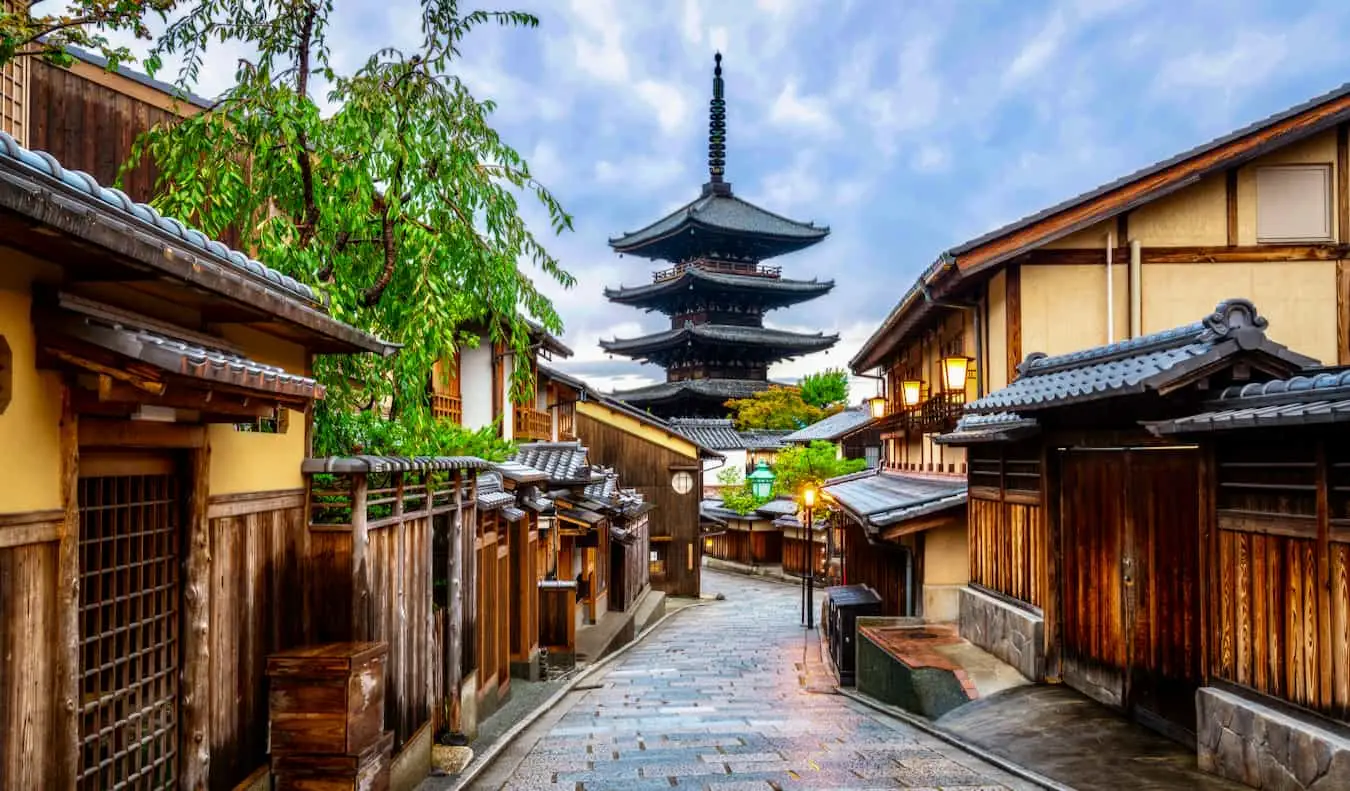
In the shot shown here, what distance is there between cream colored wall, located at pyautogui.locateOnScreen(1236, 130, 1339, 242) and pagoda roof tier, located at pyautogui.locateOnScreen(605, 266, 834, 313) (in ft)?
125

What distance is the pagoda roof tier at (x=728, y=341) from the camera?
52.0 m

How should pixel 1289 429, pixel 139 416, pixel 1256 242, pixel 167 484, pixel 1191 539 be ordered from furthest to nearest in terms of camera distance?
pixel 1256 242
pixel 1191 539
pixel 1289 429
pixel 167 484
pixel 139 416

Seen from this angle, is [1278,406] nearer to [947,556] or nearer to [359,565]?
[359,565]

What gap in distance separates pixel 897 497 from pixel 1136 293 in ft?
18.2

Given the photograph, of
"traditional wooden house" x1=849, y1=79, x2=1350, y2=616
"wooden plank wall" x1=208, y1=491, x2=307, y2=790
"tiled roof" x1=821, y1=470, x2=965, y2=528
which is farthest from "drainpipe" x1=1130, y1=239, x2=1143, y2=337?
"wooden plank wall" x1=208, y1=491, x2=307, y2=790

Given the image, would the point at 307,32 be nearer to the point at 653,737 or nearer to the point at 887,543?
the point at 653,737

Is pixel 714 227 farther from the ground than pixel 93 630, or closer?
farther from the ground

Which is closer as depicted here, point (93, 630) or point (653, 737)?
point (93, 630)

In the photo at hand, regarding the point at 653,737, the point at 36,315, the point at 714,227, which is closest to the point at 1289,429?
the point at 653,737

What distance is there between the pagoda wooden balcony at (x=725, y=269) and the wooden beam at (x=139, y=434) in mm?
47490

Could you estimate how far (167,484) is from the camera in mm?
5512

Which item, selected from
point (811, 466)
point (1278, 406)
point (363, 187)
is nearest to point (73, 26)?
point (363, 187)

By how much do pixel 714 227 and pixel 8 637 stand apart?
4875 cm

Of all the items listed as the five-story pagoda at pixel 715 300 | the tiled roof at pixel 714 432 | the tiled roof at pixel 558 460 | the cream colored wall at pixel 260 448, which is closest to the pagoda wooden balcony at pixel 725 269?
the five-story pagoda at pixel 715 300
